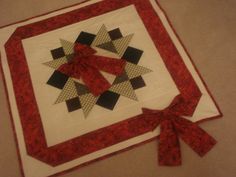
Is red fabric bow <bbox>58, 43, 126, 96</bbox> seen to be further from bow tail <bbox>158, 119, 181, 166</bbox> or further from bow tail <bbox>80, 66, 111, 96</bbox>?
bow tail <bbox>158, 119, 181, 166</bbox>

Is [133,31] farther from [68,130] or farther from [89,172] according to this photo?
[89,172]

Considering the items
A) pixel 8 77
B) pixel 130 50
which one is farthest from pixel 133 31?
pixel 8 77

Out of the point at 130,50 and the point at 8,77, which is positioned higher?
the point at 8,77

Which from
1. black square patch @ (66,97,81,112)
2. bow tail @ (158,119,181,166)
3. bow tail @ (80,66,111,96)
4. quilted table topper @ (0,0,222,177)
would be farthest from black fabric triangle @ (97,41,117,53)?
bow tail @ (158,119,181,166)

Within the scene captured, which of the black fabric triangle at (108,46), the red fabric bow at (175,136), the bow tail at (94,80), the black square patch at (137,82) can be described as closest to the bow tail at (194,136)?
the red fabric bow at (175,136)

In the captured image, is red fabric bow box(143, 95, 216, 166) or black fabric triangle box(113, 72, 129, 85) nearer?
red fabric bow box(143, 95, 216, 166)

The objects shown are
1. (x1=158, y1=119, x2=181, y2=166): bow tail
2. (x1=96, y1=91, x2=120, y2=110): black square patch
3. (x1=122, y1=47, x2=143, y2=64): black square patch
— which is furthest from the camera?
(x1=122, y1=47, x2=143, y2=64): black square patch

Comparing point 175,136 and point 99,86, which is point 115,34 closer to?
point 99,86
